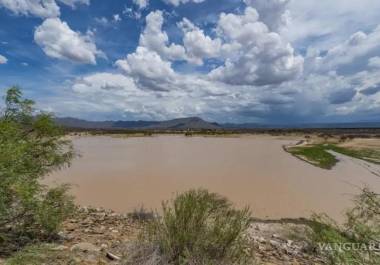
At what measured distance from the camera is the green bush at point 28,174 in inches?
177

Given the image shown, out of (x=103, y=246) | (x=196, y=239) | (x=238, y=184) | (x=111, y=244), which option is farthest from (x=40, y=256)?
(x=238, y=184)

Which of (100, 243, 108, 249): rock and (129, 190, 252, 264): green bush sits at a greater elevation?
(129, 190, 252, 264): green bush

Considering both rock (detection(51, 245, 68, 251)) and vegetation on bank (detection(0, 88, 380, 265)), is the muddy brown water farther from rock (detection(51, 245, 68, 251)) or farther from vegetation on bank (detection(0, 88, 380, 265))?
rock (detection(51, 245, 68, 251))

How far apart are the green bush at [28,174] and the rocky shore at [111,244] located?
0.48m

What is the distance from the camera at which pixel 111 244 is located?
561 centimetres

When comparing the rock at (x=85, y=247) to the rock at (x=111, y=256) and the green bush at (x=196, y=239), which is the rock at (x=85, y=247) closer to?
the rock at (x=111, y=256)

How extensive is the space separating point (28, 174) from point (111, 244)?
5.77 feet

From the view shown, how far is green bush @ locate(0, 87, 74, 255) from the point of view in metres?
4.50

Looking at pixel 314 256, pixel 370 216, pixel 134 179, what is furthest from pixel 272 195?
pixel 370 216

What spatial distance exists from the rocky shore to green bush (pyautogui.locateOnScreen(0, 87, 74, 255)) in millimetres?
476

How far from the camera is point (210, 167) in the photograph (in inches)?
961

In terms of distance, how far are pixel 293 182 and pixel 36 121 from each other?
15.2 metres

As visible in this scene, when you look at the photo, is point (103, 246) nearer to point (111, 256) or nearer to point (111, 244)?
point (111, 244)

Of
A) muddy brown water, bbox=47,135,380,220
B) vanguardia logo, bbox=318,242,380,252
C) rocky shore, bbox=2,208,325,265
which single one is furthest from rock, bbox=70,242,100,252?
muddy brown water, bbox=47,135,380,220
